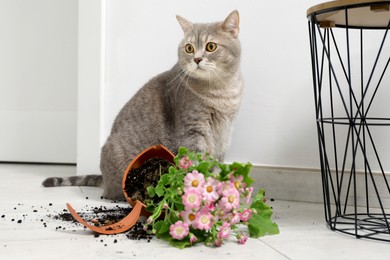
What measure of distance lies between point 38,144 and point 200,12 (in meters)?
1.45

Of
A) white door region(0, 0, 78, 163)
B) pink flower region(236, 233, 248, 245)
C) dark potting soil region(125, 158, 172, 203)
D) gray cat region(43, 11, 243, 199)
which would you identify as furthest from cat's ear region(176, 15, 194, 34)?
white door region(0, 0, 78, 163)

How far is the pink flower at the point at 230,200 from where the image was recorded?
4.16ft

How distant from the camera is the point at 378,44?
196cm

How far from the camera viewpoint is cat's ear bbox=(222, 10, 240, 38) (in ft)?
6.32

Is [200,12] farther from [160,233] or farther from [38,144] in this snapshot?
[38,144]

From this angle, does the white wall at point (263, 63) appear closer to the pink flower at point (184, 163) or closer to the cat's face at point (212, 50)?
the cat's face at point (212, 50)

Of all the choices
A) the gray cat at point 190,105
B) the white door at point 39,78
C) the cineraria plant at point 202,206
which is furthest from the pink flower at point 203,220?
the white door at point 39,78

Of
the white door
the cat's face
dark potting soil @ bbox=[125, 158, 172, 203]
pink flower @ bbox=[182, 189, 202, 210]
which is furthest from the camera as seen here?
the white door

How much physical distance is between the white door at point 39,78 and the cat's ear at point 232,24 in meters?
1.38

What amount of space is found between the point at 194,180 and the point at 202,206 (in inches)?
2.8

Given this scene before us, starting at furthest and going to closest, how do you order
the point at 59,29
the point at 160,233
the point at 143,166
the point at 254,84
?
the point at 59,29, the point at 254,84, the point at 143,166, the point at 160,233

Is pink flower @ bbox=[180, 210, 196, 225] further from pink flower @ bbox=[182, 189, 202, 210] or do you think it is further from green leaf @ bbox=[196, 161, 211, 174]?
green leaf @ bbox=[196, 161, 211, 174]

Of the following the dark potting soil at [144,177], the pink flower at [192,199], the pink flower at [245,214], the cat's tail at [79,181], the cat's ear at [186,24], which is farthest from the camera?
the cat's tail at [79,181]

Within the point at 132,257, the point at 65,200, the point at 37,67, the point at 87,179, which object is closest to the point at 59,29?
the point at 37,67
